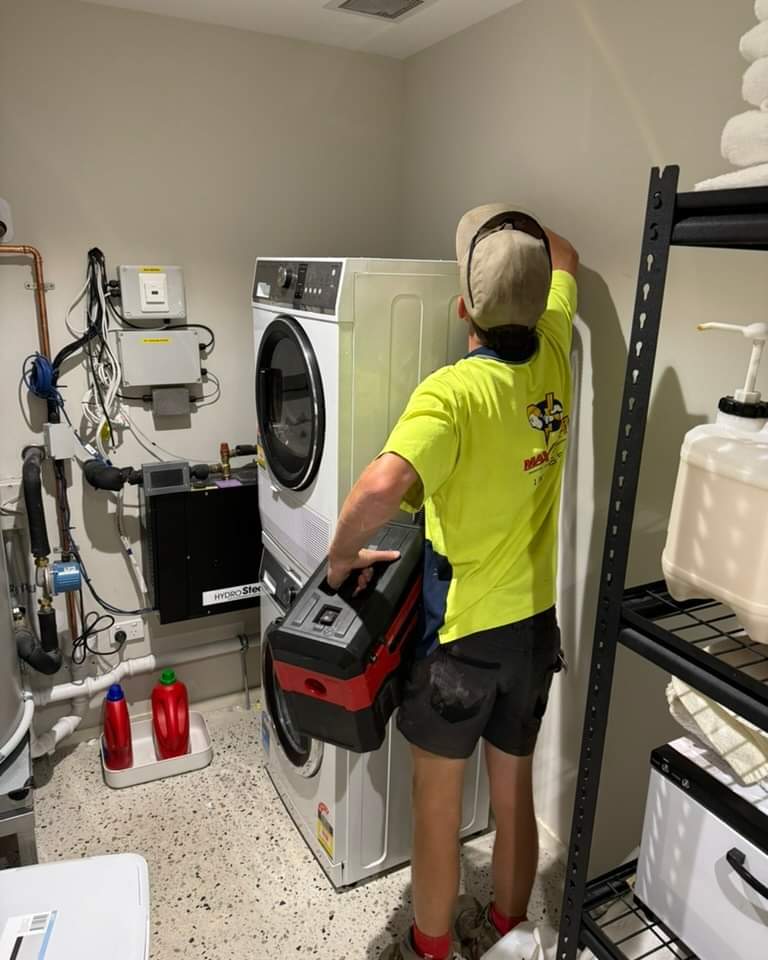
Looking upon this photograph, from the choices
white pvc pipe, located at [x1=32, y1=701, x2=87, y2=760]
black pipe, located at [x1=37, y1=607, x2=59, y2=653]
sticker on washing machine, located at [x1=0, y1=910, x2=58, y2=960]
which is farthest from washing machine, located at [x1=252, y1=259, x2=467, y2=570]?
white pvc pipe, located at [x1=32, y1=701, x2=87, y2=760]

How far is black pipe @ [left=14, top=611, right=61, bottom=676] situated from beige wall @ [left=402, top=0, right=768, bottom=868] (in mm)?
1564

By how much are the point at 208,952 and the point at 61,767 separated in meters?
0.94

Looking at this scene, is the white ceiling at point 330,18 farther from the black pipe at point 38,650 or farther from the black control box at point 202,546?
the black pipe at point 38,650

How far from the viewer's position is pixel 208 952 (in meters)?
1.84

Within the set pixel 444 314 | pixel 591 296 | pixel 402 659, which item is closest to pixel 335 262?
pixel 444 314

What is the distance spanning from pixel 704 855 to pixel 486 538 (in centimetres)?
69

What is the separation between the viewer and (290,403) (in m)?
2.01

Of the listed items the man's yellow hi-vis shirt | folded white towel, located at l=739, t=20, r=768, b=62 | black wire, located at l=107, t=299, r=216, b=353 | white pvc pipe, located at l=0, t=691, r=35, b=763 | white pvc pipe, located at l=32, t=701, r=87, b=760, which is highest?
folded white towel, located at l=739, t=20, r=768, b=62

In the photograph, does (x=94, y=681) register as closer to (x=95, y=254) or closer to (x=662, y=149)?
(x=95, y=254)

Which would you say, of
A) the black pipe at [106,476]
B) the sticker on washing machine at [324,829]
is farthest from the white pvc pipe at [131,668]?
the sticker on washing machine at [324,829]

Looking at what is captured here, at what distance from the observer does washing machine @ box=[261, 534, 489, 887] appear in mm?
1941

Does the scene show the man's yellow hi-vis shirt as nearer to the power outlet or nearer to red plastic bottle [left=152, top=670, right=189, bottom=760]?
red plastic bottle [left=152, top=670, right=189, bottom=760]

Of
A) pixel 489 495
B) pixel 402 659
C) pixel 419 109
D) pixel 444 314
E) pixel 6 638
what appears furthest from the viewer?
pixel 419 109

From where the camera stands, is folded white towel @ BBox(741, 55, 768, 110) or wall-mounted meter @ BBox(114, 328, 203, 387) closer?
folded white towel @ BBox(741, 55, 768, 110)
